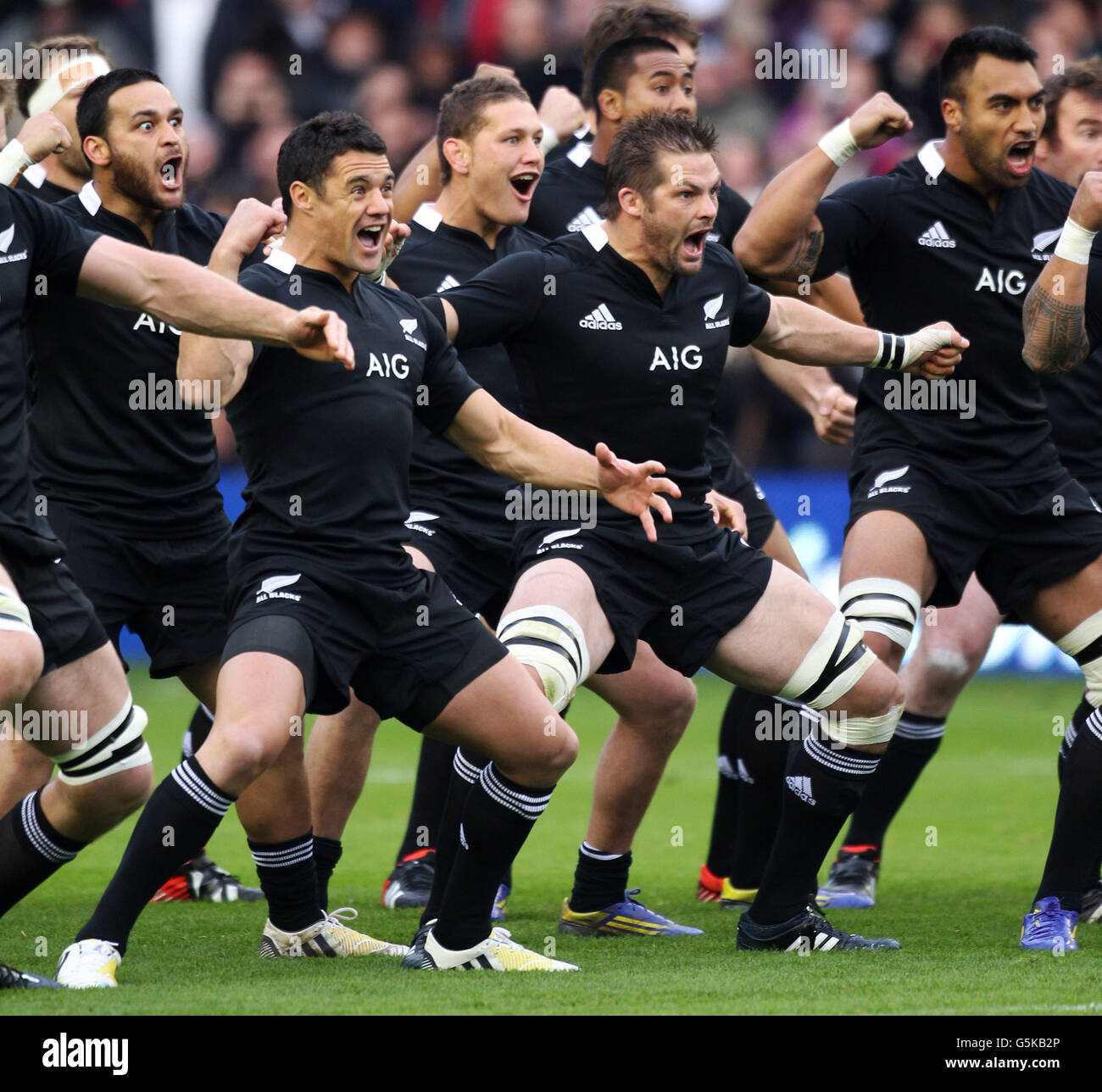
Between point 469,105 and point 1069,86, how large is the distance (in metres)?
Answer: 2.42

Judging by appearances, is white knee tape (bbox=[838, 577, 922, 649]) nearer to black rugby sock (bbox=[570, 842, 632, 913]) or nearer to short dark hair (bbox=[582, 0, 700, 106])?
black rugby sock (bbox=[570, 842, 632, 913])

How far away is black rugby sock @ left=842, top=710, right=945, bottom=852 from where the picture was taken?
7.39m

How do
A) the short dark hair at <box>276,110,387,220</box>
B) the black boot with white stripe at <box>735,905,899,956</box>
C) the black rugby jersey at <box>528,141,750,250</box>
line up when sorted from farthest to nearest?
the black rugby jersey at <box>528,141,750,250</box>, the black boot with white stripe at <box>735,905,899,956</box>, the short dark hair at <box>276,110,387,220</box>

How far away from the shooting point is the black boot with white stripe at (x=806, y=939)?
5824 mm

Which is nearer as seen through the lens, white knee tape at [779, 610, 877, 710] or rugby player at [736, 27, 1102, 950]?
white knee tape at [779, 610, 877, 710]

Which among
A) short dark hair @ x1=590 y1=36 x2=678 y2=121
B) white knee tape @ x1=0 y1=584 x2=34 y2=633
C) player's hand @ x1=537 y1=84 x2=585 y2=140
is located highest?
short dark hair @ x1=590 y1=36 x2=678 y2=121

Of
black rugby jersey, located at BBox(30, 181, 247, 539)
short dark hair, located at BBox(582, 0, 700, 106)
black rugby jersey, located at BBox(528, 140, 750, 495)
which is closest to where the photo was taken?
black rugby jersey, located at BBox(30, 181, 247, 539)

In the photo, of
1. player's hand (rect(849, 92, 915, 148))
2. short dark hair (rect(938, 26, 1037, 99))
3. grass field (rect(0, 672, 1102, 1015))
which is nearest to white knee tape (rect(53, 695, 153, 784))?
grass field (rect(0, 672, 1102, 1015))

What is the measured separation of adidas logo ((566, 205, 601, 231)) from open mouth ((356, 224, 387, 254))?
6.74 feet

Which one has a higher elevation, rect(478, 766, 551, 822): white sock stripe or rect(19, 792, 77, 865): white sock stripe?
rect(478, 766, 551, 822): white sock stripe

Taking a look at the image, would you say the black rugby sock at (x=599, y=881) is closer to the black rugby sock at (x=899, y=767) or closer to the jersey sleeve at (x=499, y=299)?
the black rugby sock at (x=899, y=767)
